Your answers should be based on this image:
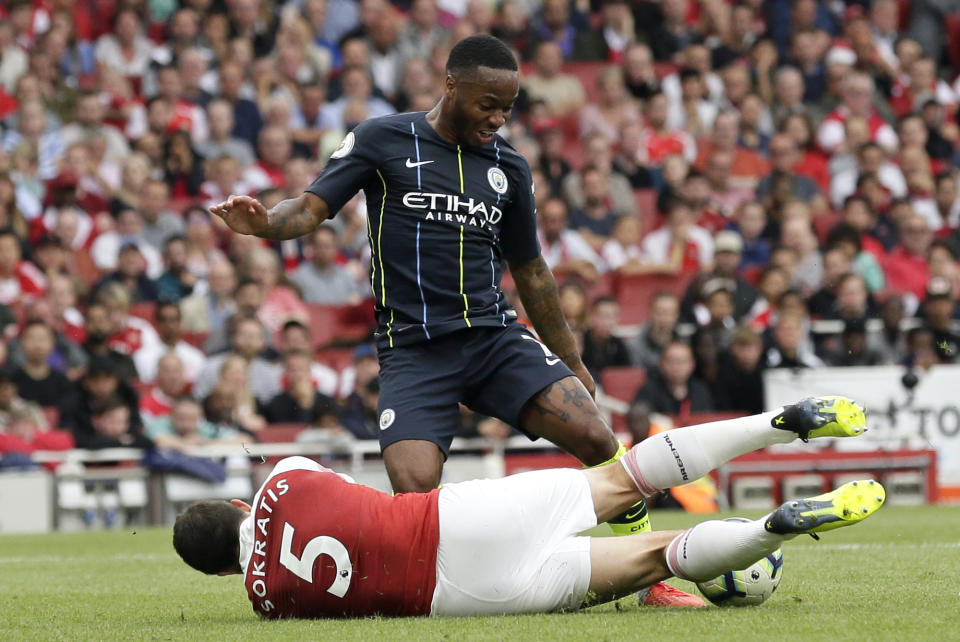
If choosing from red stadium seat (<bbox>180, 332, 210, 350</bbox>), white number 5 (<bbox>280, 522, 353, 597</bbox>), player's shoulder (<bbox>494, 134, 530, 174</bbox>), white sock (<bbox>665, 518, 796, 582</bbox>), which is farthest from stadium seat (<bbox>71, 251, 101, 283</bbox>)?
white sock (<bbox>665, 518, 796, 582</bbox>)

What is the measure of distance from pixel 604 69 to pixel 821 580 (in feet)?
42.5

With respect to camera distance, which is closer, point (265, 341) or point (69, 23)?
point (265, 341)

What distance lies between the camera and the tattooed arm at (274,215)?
5.92 metres

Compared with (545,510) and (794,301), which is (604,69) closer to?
(794,301)

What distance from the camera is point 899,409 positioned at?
13.8 meters

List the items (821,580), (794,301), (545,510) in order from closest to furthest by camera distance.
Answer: (545,510)
(821,580)
(794,301)

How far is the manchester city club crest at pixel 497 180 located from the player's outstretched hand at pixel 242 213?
109 centimetres

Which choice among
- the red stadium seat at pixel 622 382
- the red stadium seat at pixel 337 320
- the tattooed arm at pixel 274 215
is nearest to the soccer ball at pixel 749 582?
the tattooed arm at pixel 274 215

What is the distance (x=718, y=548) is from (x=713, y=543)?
24 mm

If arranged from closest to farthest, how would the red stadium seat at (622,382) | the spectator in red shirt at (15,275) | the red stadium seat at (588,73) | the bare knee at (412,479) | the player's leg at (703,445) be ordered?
the player's leg at (703,445) < the bare knee at (412,479) < the red stadium seat at (622,382) < the spectator in red shirt at (15,275) < the red stadium seat at (588,73)

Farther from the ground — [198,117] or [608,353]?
[198,117]

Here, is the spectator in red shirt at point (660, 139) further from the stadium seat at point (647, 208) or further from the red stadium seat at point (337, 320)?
the red stadium seat at point (337, 320)

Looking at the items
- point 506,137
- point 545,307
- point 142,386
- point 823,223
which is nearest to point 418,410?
point 545,307

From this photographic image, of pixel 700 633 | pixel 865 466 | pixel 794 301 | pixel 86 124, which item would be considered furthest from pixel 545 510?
pixel 86 124
